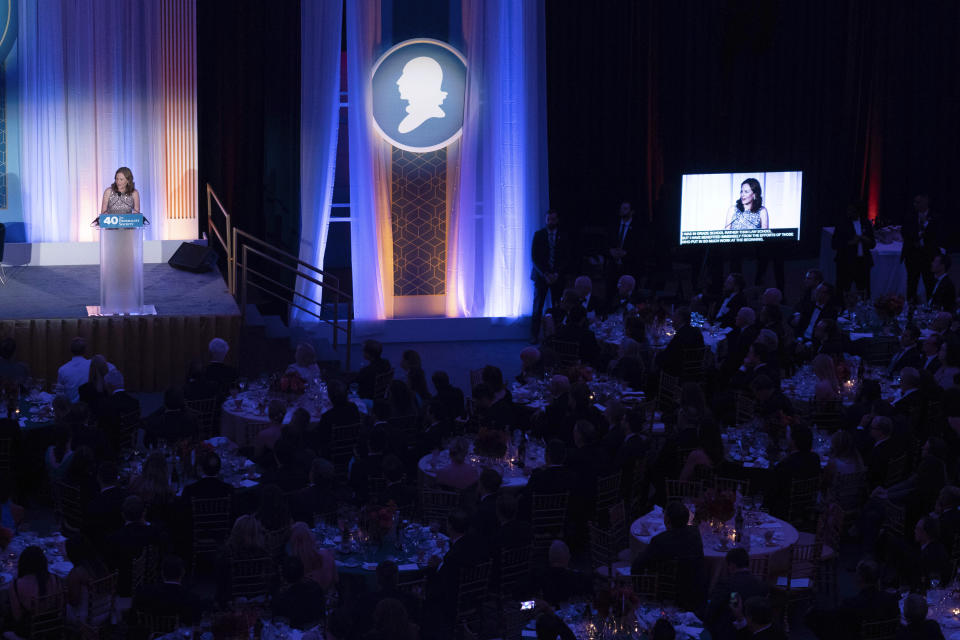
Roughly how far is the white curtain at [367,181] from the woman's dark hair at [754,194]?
4513mm

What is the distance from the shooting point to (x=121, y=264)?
13.2 meters

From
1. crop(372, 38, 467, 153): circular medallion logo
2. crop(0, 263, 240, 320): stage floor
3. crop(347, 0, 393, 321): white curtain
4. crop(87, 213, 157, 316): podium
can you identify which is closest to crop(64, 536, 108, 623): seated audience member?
crop(87, 213, 157, 316): podium

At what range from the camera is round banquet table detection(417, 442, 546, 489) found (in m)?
9.24

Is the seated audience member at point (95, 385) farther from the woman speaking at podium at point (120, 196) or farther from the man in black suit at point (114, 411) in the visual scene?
the woman speaking at podium at point (120, 196)

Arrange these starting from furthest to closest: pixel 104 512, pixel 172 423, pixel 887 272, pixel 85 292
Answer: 1. pixel 887 272
2. pixel 85 292
3. pixel 172 423
4. pixel 104 512

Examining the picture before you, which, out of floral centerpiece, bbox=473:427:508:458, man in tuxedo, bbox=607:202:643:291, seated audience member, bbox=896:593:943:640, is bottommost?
seated audience member, bbox=896:593:943:640

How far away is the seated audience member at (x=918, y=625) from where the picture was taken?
6586 millimetres

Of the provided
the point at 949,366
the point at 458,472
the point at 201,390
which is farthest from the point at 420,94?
the point at 458,472

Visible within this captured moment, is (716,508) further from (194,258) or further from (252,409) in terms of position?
(194,258)

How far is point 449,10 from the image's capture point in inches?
607

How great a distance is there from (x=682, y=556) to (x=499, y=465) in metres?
2.05

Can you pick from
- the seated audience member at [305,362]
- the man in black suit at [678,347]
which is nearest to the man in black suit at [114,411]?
the seated audience member at [305,362]

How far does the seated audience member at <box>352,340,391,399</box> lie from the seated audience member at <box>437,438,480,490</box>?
7.72 feet

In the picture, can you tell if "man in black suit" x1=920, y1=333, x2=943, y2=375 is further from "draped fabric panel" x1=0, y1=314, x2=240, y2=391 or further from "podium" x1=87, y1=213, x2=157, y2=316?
"podium" x1=87, y1=213, x2=157, y2=316
